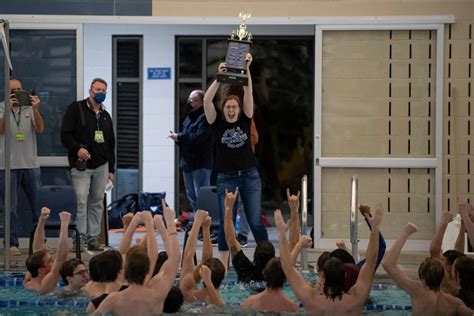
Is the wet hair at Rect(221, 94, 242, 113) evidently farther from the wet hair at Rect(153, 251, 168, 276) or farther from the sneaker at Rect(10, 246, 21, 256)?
the sneaker at Rect(10, 246, 21, 256)

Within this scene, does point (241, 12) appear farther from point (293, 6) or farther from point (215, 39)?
point (215, 39)

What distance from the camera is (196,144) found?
14469 mm

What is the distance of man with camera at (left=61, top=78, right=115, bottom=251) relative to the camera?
40.9ft

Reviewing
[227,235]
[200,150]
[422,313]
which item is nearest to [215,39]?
[200,150]

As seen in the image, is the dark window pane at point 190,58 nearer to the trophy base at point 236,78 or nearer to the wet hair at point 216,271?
the trophy base at point 236,78

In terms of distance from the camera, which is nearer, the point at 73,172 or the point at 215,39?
the point at 73,172

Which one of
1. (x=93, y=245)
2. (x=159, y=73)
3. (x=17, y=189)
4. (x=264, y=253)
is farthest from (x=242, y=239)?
(x=264, y=253)

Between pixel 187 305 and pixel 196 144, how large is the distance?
20.6 ft

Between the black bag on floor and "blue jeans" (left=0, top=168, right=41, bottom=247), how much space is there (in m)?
3.41

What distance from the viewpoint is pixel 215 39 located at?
16609 mm

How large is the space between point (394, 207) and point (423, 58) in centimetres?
173

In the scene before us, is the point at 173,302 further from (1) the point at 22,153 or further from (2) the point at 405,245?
(2) the point at 405,245

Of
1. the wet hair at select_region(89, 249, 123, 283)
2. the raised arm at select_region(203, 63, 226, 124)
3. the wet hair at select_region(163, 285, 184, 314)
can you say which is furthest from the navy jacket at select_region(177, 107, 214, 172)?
the wet hair at select_region(163, 285, 184, 314)

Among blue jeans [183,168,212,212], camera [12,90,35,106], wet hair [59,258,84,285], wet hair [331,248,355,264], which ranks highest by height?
camera [12,90,35,106]
